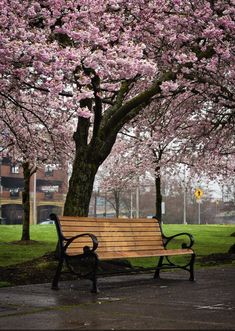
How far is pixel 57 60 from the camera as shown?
1062 cm

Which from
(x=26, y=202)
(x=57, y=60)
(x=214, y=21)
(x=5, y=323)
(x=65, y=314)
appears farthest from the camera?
(x=26, y=202)

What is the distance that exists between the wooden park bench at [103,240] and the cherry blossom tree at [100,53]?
231cm

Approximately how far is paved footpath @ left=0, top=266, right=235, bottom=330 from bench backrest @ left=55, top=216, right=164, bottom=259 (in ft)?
1.79

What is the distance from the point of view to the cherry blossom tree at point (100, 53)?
10844 millimetres

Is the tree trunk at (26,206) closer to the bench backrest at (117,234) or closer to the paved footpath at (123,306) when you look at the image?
the bench backrest at (117,234)

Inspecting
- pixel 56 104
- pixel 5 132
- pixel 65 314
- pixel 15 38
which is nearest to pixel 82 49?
pixel 15 38

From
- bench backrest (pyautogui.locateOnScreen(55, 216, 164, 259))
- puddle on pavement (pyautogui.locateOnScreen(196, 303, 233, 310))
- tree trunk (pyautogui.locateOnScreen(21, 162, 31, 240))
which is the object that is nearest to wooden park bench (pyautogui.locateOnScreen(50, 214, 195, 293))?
bench backrest (pyautogui.locateOnScreen(55, 216, 164, 259))

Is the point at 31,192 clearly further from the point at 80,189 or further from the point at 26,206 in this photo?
the point at 80,189

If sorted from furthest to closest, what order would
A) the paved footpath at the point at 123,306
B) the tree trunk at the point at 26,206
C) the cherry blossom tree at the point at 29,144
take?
the tree trunk at the point at 26,206 → the cherry blossom tree at the point at 29,144 → the paved footpath at the point at 123,306

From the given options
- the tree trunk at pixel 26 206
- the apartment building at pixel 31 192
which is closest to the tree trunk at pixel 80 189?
the tree trunk at pixel 26 206

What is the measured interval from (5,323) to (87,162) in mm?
7387

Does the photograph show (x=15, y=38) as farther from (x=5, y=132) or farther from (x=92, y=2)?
(x=5, y=132)

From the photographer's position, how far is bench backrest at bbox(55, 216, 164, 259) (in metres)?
9.50

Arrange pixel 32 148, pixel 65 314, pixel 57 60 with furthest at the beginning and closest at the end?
pixel 32 148 → pixel 57 60 → pixel 65 314
